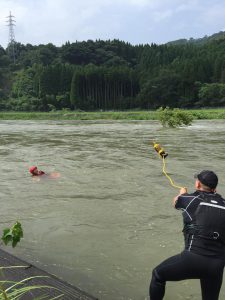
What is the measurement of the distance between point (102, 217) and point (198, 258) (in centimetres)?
521

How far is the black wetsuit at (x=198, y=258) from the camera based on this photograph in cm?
439

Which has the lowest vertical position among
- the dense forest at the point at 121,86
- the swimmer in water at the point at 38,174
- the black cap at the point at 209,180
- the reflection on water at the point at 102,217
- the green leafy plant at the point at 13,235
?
the reflection on water at the point at 102,217

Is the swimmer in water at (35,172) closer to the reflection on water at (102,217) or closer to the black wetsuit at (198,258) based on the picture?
the reflection on water at (102,217)

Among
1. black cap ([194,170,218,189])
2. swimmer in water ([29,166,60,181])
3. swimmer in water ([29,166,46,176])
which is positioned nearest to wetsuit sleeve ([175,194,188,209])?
black cap ([194,170,218,189])

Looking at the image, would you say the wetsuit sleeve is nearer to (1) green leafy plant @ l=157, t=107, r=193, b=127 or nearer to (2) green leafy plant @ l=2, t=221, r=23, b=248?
(2) green leafy plant @ l=2, t=221, r=23, b=248

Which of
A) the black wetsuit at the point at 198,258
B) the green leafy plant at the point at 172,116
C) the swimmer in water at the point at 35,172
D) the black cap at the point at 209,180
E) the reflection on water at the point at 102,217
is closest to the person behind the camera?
the black wetsuit at the point at 198,258

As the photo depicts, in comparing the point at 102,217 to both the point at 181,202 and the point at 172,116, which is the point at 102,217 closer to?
the point at 181,202

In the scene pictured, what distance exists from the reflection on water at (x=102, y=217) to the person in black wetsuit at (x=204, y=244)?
4.68 feet

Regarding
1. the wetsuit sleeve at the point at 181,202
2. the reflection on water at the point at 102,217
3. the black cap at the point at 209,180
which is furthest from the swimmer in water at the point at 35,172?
the black cap at the point at 209,180

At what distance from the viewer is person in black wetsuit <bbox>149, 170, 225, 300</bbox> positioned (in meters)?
4.40

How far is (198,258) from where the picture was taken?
14.4ft

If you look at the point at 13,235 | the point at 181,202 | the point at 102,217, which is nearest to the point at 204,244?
the point at 181,202

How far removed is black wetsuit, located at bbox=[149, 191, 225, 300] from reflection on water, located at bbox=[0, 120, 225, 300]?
140cm

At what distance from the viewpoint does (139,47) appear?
170375 mm
